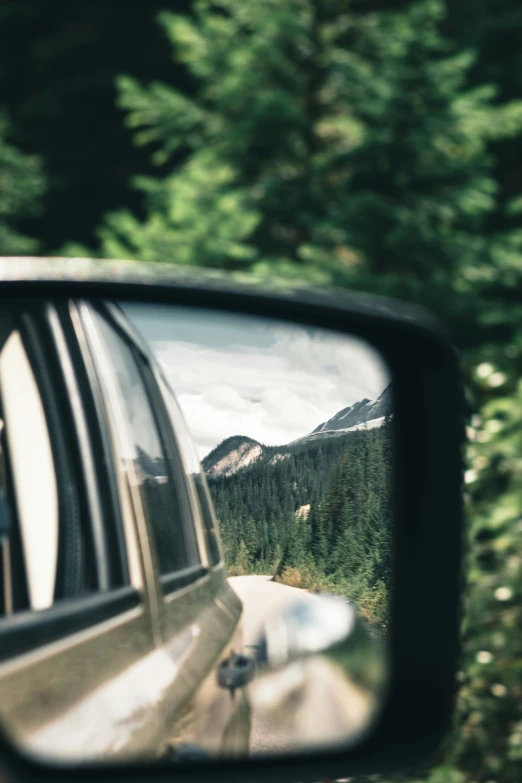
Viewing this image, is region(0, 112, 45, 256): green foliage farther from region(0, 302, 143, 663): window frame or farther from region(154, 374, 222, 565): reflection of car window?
region(154, 374, 222, 565): reflection of car window

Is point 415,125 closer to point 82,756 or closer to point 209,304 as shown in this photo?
point 209,304

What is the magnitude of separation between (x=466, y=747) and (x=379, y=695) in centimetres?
290

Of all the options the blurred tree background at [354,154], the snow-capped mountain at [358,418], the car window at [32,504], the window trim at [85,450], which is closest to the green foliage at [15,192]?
the blurred tree background at [354,154]

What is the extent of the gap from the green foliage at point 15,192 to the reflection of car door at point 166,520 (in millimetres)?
8934

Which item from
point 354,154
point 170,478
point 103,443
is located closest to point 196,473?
point 170,478

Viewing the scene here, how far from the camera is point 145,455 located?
1501 mm

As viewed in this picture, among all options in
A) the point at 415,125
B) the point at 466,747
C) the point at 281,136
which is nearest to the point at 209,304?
the point at 466,747

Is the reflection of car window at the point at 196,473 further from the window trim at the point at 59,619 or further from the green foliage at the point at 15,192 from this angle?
the green foliage at the point at 15,192

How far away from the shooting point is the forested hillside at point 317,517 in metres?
1.41

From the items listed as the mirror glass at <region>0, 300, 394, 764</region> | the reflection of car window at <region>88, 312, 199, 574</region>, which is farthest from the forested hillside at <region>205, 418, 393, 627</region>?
the reflection of car window at <region>88, 312, 199, 574</region>

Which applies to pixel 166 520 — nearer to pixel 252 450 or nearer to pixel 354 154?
pixel 252 450

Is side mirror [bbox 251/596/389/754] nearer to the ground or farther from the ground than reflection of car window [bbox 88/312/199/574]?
nearer to the ground

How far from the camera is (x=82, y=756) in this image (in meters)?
1.21

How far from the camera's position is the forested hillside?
1408 mm
